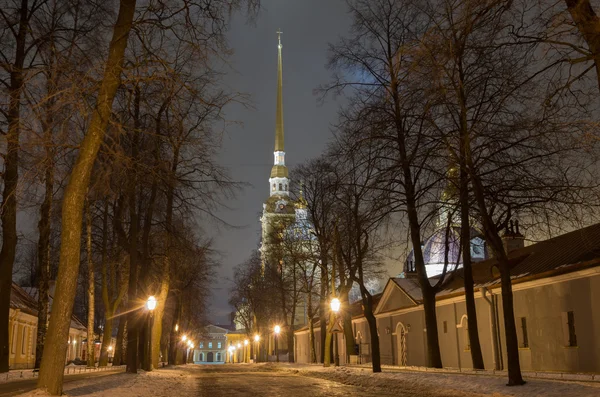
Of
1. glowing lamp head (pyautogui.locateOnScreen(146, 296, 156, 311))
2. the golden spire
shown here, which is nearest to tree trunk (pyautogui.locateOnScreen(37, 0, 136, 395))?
glowing lamp head (pyautogui.locateOnScreen(146, 296, 156, 311))

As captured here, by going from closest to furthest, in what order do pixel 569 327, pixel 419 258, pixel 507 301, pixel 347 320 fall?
1. pixel 507 301
2. pixel 419 258
3. pixel 569 327
4. pixel 347 320

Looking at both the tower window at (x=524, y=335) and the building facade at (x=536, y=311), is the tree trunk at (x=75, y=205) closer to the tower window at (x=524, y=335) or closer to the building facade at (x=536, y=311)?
the building facade at (x=536, y=311)

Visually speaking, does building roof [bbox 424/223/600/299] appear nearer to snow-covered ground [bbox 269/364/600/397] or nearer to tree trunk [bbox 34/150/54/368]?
snow-covered ground [bbox 269/364/600/397]

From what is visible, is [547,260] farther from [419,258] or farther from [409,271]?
[409,271]

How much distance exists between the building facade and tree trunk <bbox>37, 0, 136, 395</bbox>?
10729mm

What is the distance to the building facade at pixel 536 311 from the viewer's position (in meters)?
22.6

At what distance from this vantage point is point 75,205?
11219 millimetres

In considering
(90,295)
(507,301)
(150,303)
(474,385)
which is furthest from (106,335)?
(507,301)

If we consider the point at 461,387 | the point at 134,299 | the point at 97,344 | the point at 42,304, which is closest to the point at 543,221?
the point at 461,387

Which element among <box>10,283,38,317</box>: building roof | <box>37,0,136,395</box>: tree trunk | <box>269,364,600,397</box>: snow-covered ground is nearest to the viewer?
<box>37,0,136,395</box>: tree trunk

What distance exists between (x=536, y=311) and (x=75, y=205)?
2081 cm

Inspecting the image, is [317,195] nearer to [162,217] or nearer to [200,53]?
[162,217]

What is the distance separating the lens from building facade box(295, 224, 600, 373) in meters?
22.6

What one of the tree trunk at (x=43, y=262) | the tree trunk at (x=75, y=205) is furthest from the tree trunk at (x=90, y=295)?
the tree trunk at (x=75, y=205)
